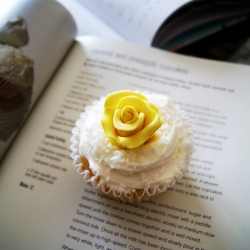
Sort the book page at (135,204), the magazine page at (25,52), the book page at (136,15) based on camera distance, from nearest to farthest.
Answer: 1. the book page at (135,204)
2. the magazine page at (25,52)
3. the book page at (136,15)

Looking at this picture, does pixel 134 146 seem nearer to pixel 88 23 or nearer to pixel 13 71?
pixel 13 71

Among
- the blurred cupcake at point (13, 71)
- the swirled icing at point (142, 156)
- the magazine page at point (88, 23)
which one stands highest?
the magazine page at point (88, 23)

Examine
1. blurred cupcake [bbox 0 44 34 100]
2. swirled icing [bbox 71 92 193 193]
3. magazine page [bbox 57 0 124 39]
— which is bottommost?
swirled icing [bbox 71 92 193 193]

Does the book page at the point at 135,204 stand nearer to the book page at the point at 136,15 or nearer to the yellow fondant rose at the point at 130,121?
the book page at the point at 136,15

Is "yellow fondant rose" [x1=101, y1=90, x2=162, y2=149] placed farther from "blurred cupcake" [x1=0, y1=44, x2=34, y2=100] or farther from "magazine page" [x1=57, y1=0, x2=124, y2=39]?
"magazine page" [x1=57, y1=0, x2=124, y2=39]

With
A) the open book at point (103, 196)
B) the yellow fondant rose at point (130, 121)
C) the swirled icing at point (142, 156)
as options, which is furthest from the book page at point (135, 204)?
the yellow fondant rose at point (130, 121)

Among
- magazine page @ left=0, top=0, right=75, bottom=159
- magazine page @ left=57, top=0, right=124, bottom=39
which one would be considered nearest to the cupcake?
magazine page @ left=0, top=0, right=75, bottom=159

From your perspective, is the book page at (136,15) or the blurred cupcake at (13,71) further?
the book page at (136,15)
